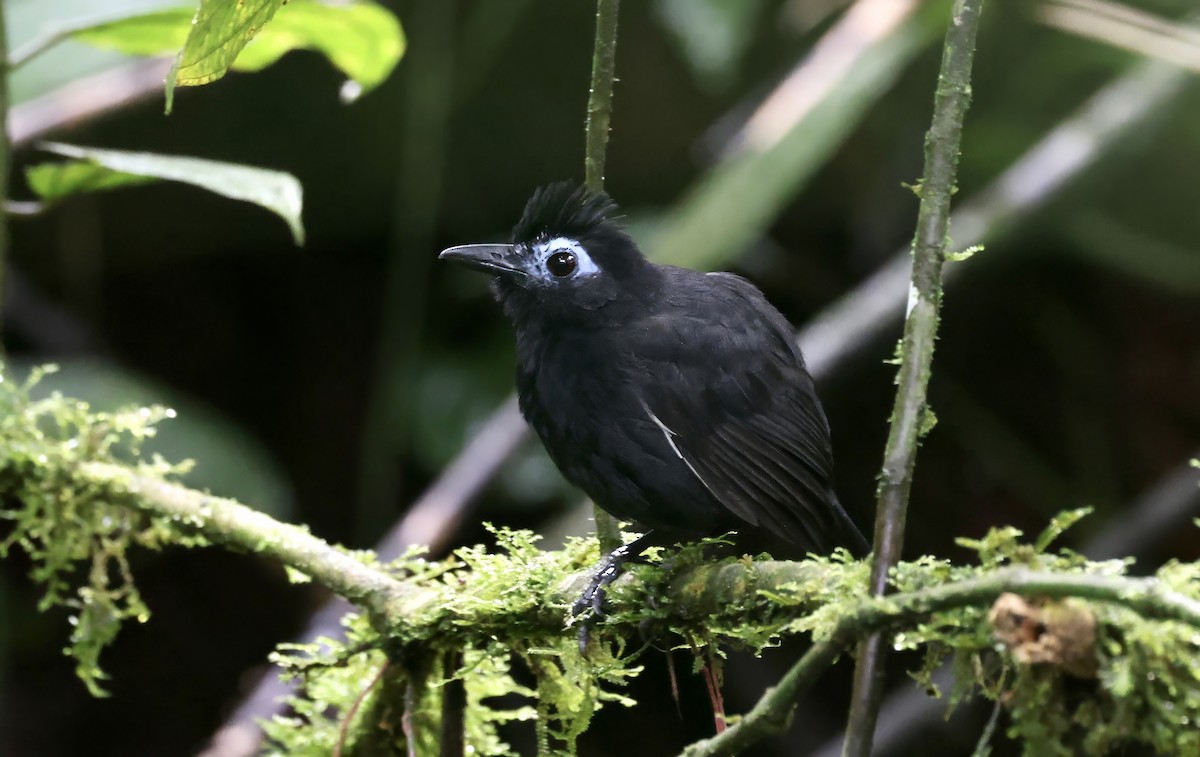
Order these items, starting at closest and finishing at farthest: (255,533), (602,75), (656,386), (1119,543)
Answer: (602,75)
(255,533)
(656,386)
(1119,543)

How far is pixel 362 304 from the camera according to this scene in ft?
17.9

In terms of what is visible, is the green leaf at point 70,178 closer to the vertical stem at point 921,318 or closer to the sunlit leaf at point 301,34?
the sunlit leaf at point 301,34

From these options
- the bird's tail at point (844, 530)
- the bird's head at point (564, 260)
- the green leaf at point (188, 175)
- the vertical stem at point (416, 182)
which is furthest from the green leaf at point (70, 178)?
the vertical stem at point (416, 182)

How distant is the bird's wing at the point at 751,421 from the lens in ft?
7.84

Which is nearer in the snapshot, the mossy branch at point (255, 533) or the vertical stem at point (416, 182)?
the mossy branch at point (255, 533)

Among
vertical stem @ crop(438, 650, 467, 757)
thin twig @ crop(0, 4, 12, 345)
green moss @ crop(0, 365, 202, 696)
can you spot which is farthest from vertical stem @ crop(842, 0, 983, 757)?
thin twig @ crop(0, 4, 12, 345)

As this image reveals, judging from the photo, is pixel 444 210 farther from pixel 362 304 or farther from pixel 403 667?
pixel 403 667

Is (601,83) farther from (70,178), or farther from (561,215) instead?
(70,178)

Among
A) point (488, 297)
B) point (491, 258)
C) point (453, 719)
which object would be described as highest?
point (488, 297)

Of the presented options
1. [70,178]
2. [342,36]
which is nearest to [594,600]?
[342,36]

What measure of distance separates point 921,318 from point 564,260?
4.43 feet

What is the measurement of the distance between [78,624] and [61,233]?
10.3 ft

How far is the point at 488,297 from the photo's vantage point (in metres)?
4.91

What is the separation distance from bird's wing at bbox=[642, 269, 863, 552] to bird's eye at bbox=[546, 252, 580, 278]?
27cm
